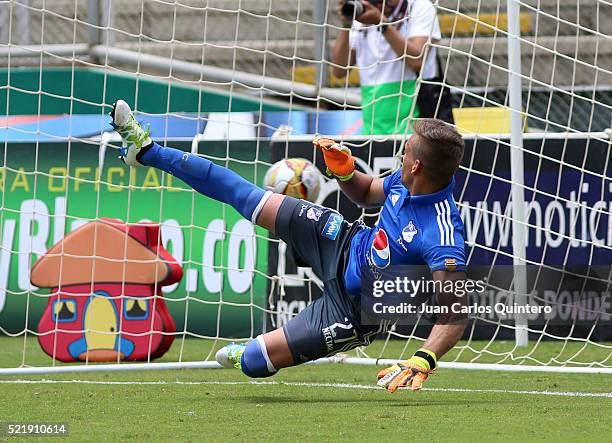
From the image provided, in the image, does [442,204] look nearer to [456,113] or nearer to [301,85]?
[456,113]

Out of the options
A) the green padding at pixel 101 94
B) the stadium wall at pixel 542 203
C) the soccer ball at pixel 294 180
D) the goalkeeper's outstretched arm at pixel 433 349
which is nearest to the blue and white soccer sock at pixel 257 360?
the goalkeeper's outstretched arm at pixel 433 349

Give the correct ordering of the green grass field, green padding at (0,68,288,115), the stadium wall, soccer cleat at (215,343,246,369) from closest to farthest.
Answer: the green grass field
soccer cleat at (215,343,246,369)
the stadium wall
green padding at (0,68,288,115)

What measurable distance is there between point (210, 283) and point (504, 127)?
8.19 feet

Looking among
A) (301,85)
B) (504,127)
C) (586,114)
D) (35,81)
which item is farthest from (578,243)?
(35,81)

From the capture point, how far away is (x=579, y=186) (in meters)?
8.29

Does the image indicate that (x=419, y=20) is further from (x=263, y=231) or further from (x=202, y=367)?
(x=202, y=367)

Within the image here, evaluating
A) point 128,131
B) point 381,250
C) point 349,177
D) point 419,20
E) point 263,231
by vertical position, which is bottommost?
point 263,231

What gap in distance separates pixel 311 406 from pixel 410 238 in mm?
875

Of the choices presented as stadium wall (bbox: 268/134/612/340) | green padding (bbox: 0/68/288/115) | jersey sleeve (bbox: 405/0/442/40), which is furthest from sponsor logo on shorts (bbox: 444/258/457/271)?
green padding (bbox: 0/68/288/115)

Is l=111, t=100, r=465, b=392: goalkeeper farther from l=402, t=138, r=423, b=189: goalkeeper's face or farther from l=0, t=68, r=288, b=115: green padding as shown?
l=0, t=68, r=288, b=115: green padding

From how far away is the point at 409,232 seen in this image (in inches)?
217

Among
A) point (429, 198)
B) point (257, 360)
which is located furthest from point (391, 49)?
point (257, 360)

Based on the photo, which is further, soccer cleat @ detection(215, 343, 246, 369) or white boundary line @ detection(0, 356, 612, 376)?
white boundary line @ detection(0, 356, 612, 376)

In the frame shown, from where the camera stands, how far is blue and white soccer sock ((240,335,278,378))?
18.8ft
